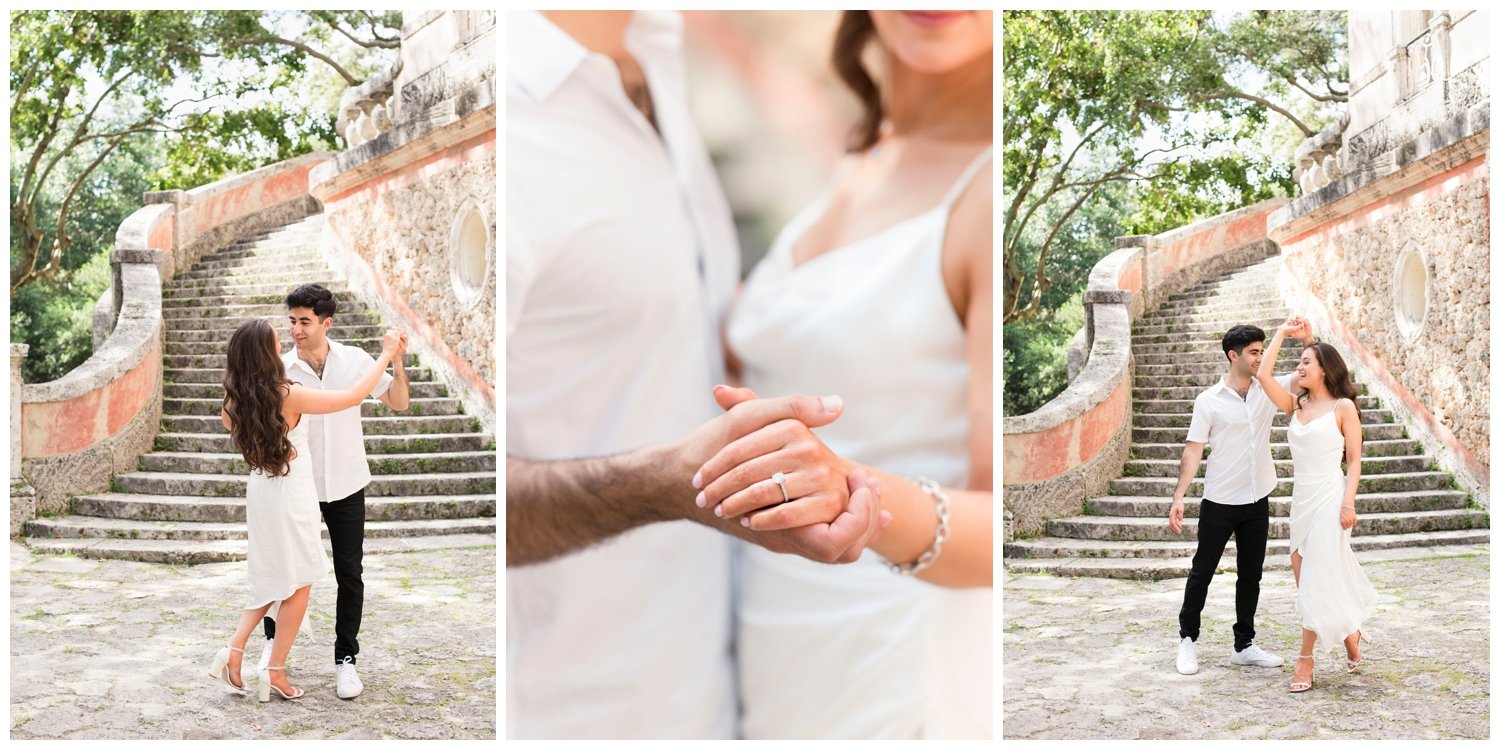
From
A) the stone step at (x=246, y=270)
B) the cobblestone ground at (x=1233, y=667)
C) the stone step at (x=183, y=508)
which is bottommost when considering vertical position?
the cobblestone ground at (x=1233, y=667)

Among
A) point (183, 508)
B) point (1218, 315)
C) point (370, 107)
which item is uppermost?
A: point (370, 107)

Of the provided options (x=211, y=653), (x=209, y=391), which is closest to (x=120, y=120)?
(x=209, y=391)

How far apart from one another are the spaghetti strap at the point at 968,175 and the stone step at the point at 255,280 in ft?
23.8

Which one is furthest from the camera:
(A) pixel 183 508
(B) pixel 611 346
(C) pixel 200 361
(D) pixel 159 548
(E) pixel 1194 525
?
(C) pixel 200 361

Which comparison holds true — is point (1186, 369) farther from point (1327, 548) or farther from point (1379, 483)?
point (1327, 548)

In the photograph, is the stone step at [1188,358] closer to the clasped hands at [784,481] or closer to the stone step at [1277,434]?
the stone step at [1277,434]

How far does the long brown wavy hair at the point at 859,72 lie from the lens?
2.25m

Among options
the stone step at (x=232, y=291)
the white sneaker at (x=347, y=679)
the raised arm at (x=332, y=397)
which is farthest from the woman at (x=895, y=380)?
the stone step at (x=232, y=291)

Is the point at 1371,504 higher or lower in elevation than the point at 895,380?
lower

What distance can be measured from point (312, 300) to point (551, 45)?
1.53 metres

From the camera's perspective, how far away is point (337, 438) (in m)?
3.41

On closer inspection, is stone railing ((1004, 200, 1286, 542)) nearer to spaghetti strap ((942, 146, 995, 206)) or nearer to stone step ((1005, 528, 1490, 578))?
stone step ((1005, 528, 1490, 578))
